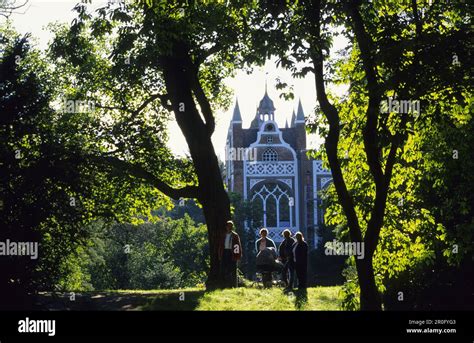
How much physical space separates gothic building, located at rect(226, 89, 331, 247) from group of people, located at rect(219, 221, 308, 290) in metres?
40.1

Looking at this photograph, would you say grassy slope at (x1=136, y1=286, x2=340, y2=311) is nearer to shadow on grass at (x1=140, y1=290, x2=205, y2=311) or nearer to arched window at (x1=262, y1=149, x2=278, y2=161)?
shadow on grass at (x1=140, y1=290, x2=205, y2=311)

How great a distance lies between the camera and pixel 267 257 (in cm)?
1750

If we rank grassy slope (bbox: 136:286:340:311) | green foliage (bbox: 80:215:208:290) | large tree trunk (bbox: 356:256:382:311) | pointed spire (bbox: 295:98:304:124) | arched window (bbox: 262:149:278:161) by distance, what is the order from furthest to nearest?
pointed spire (bbox: 295:98:304:124) → arched window (bbox: 262:149:278:161) → green foliage (bbox: 80:215:208:290) → grassy slope (bbox: 136:286:340:311) → large tree trunk (bbox: 356:256:382:311)

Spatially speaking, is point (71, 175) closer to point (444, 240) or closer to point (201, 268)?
point (444, 240)

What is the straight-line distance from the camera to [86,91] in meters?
23.7

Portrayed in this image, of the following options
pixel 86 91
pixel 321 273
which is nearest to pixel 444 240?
pixel 86 91

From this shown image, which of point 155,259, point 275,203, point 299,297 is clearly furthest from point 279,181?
point 299,297

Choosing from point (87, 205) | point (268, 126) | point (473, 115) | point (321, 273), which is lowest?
point (321, 273)

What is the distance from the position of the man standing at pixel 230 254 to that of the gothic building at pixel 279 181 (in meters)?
40.5

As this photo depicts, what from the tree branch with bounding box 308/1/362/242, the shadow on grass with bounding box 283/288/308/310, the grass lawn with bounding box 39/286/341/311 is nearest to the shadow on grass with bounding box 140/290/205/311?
the grass lawn with bounding box 39/286/341/311

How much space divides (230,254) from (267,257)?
1013 millimetres

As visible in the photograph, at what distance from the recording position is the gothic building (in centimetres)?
5947

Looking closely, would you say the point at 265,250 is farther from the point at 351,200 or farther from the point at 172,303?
the point at 351,200

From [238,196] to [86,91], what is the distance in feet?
103
